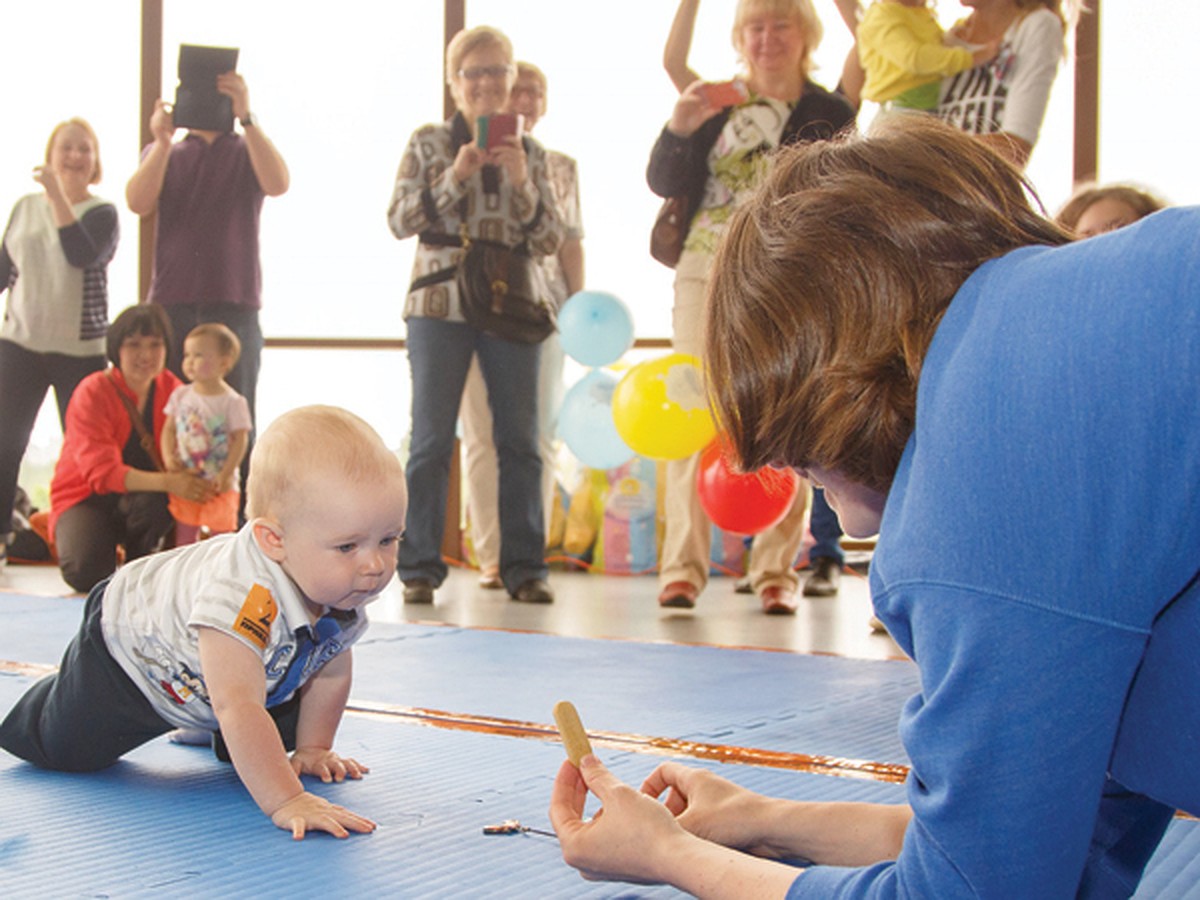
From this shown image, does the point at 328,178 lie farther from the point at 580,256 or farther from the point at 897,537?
the point at 897,537

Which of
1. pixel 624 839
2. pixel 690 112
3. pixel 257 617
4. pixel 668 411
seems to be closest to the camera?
pixel 624 839

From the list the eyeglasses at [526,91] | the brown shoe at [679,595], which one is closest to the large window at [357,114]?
the eyeglasses at [526,91]

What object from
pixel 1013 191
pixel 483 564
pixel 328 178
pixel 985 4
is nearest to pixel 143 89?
pixel 328 178

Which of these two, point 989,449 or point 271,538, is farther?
point 271,538

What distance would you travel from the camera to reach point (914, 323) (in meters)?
0.65

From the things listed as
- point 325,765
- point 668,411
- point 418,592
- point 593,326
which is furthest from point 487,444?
point 325,765

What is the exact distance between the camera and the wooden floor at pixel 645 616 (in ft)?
8.40

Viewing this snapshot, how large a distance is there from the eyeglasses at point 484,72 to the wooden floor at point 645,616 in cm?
136

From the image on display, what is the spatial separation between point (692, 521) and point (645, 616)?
10.2 inches

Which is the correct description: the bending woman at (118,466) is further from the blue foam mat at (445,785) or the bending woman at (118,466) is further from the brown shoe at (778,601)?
the brown shoe at (778,601)

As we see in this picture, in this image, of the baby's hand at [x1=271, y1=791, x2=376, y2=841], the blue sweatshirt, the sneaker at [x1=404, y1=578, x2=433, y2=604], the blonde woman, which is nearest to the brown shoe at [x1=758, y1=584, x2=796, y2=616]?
the blonde woman

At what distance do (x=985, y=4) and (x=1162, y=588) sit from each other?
250cm

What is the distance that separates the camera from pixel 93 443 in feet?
11.6

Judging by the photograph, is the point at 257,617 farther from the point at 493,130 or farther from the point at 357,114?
the point at 357,114
